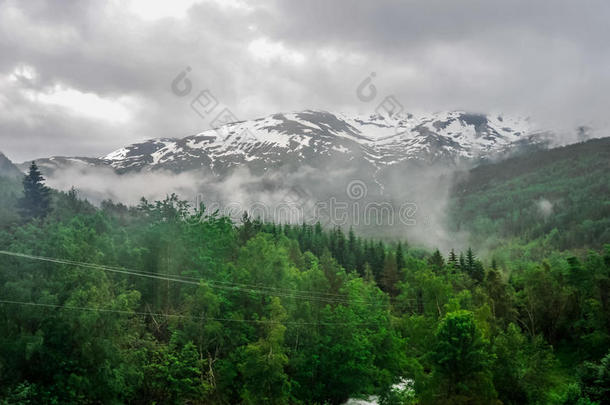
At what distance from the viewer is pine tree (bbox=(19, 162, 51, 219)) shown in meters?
62.6

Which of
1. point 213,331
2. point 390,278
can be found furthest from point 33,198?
point 390,278

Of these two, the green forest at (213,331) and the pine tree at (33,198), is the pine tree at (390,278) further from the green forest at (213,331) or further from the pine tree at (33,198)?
the pine tree at (33,198)

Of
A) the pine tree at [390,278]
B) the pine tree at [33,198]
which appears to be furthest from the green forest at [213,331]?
the pine tree at [390,278]

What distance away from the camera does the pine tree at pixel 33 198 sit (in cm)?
6259

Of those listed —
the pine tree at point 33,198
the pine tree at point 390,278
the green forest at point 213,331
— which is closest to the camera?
the green forest at point 213,331

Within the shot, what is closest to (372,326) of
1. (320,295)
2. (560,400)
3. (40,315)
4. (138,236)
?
(320,295)

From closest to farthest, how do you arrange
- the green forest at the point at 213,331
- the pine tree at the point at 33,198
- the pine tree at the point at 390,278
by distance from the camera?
1. the green forest at the point at 213,331
2. the pine tree at the point at 33,198
3. the pine tree at the point at 390,278

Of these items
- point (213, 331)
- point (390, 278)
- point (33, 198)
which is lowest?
point (390, 278)

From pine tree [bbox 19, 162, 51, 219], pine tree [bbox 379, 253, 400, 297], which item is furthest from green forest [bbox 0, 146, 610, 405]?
pine tree [bbox 379, 253, 400, 297]

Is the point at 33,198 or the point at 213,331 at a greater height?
the point at 33,198

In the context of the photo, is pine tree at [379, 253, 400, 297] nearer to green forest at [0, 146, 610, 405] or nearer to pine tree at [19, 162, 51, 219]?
green forest at [0, 146, 610, 405]

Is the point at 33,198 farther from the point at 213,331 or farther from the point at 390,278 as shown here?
the point at 390,278

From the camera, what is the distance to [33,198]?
208 feet

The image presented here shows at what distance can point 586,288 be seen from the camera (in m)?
72.3
